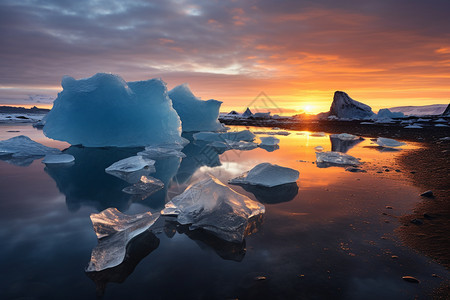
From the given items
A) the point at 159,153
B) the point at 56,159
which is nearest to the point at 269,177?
the point at 159,153

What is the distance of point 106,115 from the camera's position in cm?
840

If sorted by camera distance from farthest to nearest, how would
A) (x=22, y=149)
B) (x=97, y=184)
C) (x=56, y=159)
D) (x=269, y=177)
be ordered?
1. (x=22, y=149)
2. (x=56, y=159)
3. (x=97, y=184)
4. (x=269, y=177)

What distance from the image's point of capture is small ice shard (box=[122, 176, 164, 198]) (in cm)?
362

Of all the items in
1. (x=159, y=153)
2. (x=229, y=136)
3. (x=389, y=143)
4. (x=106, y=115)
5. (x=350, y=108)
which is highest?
(x=350, y=108)

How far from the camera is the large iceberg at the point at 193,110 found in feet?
47.5

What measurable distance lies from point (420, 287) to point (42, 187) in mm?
4693

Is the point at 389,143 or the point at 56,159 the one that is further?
the point at 389,143

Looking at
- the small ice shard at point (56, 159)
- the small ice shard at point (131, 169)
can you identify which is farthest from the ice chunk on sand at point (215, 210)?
the small ice shard at point (56, 159)

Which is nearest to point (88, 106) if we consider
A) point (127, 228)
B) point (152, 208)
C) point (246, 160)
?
point (246, 160)

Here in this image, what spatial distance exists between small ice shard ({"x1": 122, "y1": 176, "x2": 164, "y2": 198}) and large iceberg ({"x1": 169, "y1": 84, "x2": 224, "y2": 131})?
10.9 m

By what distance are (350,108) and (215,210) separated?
42.7 meters

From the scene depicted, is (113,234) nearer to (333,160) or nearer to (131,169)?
(131,169)

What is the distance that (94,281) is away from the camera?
Result: 1.67m

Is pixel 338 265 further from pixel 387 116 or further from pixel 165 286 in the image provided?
pixel 387 116
